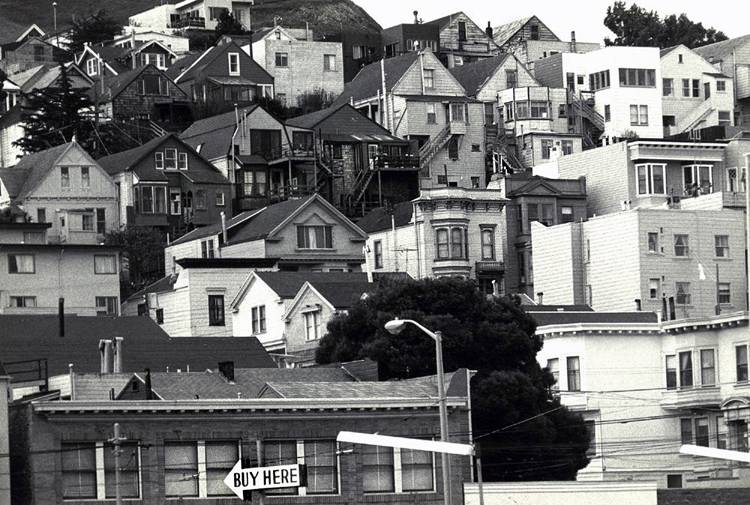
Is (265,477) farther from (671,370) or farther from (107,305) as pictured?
(107,305)

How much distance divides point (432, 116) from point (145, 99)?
23.5m

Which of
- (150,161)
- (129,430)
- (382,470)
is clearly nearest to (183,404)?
(129,430)

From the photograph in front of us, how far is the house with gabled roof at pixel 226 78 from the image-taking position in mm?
171000

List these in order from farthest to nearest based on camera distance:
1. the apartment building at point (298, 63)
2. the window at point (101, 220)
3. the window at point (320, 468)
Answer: the apartment building at point (298, 63), the window at point (101, 220), the window at point (320, 468)

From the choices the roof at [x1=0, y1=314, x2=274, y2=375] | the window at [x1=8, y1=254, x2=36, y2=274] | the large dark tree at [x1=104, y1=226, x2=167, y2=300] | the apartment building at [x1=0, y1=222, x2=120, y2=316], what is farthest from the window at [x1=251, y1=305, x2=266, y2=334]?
the large dark tree at [x1=104, y1=226, x2=167, y2=300]

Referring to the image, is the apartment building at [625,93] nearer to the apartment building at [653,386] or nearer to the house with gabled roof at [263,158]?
the house with gabled roof at [263,158]

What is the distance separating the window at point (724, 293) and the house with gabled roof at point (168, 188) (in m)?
39.5

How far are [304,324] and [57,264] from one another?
21.6m

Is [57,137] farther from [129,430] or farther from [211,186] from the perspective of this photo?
[129,430]

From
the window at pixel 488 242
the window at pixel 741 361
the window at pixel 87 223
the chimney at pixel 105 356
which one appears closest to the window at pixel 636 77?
the window at pixel 488 242

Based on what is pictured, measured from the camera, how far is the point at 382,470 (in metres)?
74.0

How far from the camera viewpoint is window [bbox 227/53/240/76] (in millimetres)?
174000

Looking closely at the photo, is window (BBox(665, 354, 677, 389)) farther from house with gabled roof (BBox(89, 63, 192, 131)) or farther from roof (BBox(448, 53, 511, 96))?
house with gabled roof (BBox(89, 63, 192, 131))

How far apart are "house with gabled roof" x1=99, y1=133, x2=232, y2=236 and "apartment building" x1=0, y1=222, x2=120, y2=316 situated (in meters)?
13.6
